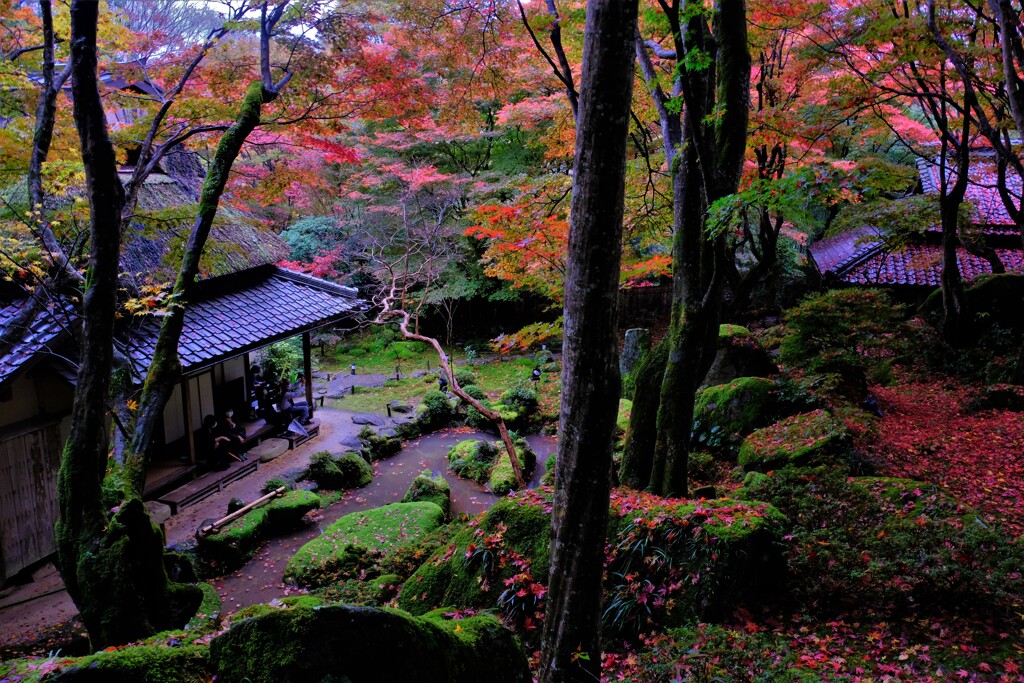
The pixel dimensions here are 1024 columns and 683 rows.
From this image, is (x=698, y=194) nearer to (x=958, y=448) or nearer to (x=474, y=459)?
(x=958, y=448)

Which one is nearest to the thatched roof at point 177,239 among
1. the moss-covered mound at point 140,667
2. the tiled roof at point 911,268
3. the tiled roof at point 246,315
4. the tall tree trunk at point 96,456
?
the tiled roof at point 246,315

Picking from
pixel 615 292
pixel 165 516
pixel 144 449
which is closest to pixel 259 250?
pixel 165 516

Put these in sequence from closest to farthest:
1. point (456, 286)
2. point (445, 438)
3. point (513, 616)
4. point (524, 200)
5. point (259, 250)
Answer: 1. point (513, 616)
2. point (524, 200)
3. point (259, 250)
4. point (445, 438)
5. point (456, 286)

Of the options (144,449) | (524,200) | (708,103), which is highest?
(708,103)

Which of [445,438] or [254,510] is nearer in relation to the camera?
[254,510]

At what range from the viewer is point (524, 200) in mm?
8547

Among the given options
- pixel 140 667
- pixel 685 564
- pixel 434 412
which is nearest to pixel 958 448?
pixel 685 564

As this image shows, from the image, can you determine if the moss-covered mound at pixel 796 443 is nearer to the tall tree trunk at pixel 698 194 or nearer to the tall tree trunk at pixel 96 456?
A: the tall tree trunk at pixel 698 194

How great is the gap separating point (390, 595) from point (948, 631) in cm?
545

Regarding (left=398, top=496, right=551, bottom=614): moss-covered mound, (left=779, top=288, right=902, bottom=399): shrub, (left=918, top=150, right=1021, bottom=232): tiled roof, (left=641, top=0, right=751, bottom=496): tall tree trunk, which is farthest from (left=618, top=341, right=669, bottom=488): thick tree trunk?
(left=918, top=150, right=1021, bottom=232): tiled roof

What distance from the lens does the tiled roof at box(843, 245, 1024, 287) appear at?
15461 mm

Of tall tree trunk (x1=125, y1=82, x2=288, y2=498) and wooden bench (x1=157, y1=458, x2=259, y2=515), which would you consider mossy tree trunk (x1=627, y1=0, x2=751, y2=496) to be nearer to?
tall tree trunk (x1=125, y1=82, x2=288, y2=498)

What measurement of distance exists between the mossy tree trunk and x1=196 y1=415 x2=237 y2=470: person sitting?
27.8 ft

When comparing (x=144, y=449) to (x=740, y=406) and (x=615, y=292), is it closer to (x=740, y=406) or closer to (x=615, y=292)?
(x=615, y=292)
